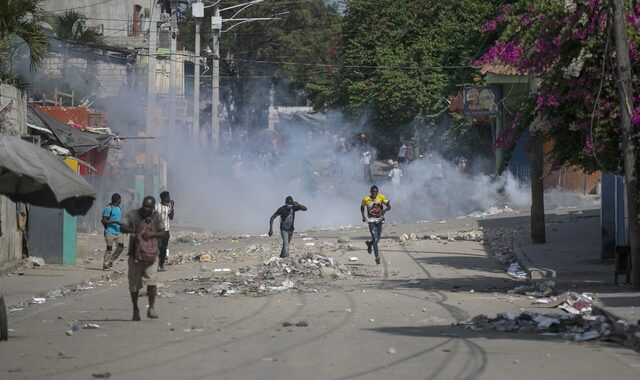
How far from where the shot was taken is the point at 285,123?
82812mm

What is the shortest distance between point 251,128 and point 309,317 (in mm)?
61403

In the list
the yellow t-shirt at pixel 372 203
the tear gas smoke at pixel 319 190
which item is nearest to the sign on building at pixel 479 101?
the tear gas smoke at pixel 319 190

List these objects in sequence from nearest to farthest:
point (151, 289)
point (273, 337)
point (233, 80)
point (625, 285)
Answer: point (273, 337) → point (151, 289) → point (625, 285) → point (233, 80)

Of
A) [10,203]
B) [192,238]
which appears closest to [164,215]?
[10,203]

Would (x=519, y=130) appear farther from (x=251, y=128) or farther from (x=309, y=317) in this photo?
(x=251, y=128)

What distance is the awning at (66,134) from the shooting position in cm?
2878

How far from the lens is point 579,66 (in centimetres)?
1708

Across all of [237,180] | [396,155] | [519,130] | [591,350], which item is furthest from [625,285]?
[396,155]

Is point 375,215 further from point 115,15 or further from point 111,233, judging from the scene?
point 115,15

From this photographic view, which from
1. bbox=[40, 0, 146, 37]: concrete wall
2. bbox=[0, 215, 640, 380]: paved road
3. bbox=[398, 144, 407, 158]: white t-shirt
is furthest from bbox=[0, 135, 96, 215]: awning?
bbox=[398, 144, 407, 158]: white t-shirt

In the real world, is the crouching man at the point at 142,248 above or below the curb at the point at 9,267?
above

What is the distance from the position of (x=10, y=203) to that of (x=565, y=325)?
1316 cm

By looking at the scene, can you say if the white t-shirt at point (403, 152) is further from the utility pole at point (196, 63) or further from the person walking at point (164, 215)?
the person walking at point (164, 215)

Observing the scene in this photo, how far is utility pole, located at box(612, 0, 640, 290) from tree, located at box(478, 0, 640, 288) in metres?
0.02
